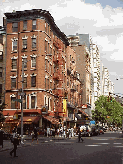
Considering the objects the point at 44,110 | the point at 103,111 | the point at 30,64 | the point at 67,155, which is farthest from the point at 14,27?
the point at 103,111

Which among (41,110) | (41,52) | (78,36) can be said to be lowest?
(41,110)

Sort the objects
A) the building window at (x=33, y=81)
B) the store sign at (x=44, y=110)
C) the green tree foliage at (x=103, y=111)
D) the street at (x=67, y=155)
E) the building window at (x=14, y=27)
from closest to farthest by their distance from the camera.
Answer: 1. the street at (x=67, y=155)
2. the store sign at (x=44, y=110)
3. the building window at (x=33, y=81)
4. the building window at (x=14, y=27)
5. the green tree foliage at (x=103, y=111)

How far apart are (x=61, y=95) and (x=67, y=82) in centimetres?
1019

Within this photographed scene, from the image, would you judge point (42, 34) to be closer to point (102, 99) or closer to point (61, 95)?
point (61, 95)

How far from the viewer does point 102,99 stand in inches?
4459

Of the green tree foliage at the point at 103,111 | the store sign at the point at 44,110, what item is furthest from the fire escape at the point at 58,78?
→ the green tree foliage at the point at 103,111

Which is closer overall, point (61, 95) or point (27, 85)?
point (27, 85)

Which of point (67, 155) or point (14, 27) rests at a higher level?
point (14, 27)

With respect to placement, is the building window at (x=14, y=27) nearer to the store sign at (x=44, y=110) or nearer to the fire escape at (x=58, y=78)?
the fire escape at (x=58, y=78)

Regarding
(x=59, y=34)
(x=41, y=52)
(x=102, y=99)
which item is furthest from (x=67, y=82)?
(x=102, y=99)

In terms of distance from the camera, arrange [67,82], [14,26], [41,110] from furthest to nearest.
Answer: [67,82]
[14,26]
[41,110]

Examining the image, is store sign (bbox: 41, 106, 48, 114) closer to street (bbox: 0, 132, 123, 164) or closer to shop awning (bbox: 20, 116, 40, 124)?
shop awning (bbox: 20, 116, 40, 124)

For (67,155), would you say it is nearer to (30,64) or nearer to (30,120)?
(30,120)

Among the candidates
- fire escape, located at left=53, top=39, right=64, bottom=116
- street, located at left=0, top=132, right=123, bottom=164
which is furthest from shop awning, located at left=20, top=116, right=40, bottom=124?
street, located at left=0, top=132, right=123, bottom=164
